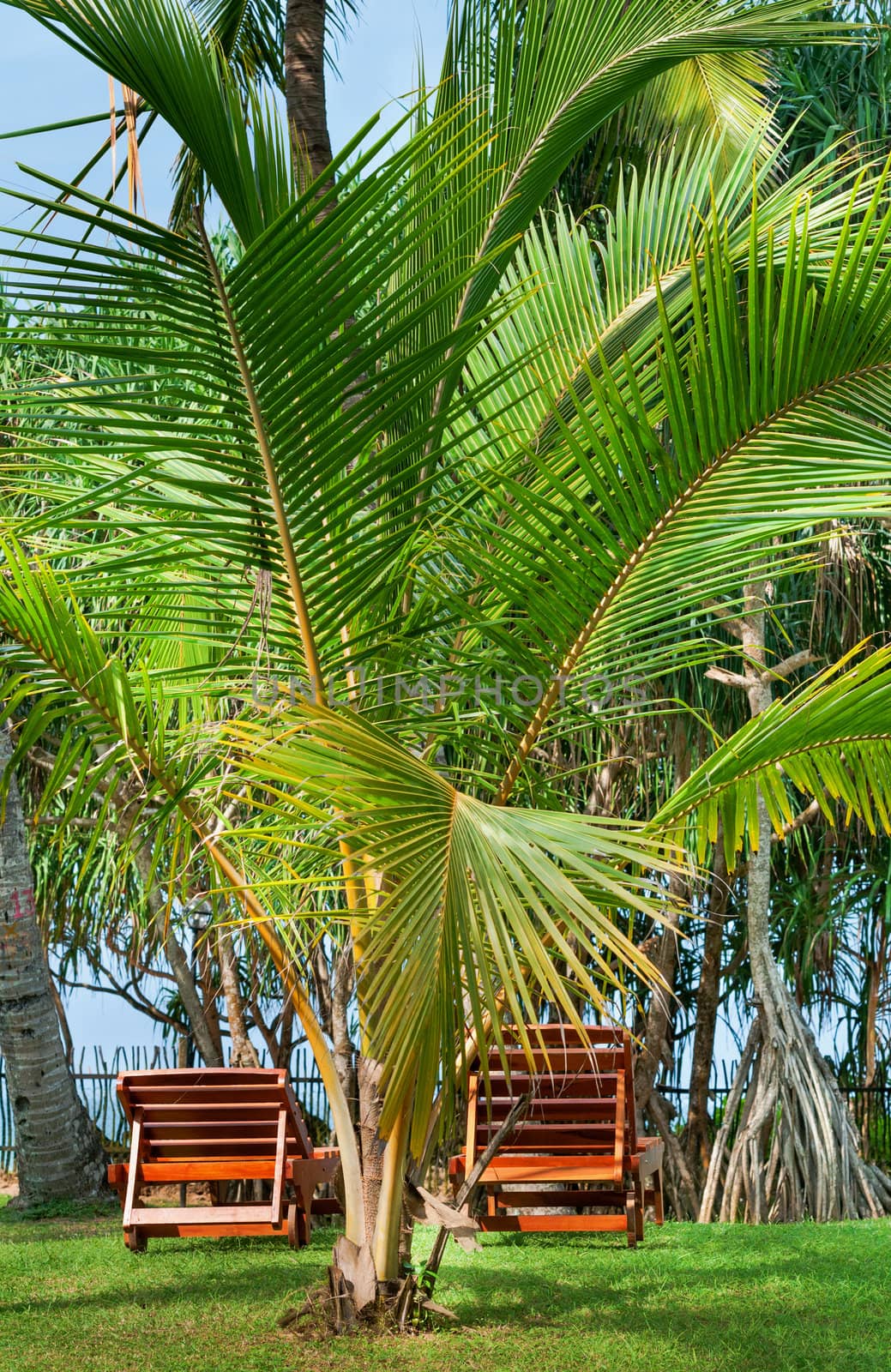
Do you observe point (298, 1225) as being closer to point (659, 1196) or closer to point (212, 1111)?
point (212, 1111)

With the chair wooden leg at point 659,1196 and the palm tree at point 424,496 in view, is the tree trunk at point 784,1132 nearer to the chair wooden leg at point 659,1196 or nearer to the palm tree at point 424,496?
the chair wooden leg at point 659,1196

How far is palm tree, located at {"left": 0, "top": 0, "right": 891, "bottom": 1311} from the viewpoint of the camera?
2104mm

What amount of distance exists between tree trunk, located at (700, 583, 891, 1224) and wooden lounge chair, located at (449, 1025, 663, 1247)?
3.74 feet

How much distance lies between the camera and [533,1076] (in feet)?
7.95

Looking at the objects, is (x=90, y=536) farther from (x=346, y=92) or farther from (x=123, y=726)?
(x=346, y=92)

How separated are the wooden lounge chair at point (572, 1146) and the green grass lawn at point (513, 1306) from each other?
0.47ft

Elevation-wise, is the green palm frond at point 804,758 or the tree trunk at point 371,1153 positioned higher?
the green palm frond at point 804,758

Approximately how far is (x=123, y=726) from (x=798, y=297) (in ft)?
5.65

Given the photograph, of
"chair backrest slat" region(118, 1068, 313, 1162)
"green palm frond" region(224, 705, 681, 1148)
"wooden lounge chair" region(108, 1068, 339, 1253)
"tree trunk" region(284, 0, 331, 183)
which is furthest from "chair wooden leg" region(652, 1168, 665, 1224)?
"tree trunk" region(284, 0, 331, 183)

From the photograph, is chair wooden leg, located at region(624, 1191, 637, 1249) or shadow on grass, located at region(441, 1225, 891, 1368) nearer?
shadow on grass, located at region(441, 1225, 891, 1368)

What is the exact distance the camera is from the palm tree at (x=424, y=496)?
2104mm

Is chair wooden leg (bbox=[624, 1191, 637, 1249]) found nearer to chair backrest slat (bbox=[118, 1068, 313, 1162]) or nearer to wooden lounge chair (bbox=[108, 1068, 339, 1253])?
wooden lounge chair (bbox=[108, 1068, 339, 1253])

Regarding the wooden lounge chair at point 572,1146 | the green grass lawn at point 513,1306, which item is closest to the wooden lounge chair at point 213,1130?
the green grass lawn at point 513,1306

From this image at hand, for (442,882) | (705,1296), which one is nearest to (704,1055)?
(705,1296)
